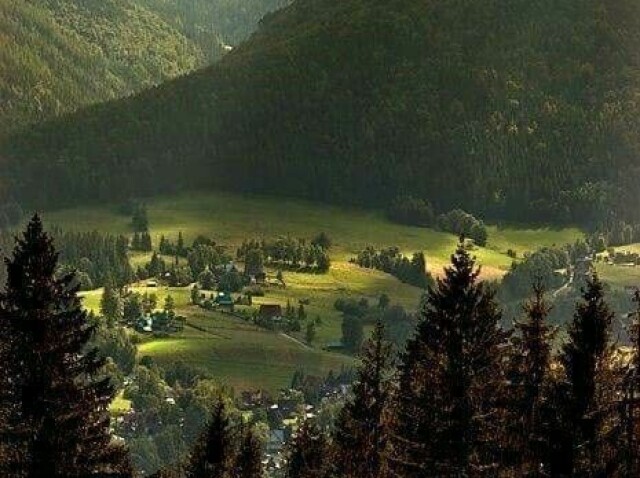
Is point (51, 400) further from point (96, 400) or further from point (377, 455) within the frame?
point (377, 455)

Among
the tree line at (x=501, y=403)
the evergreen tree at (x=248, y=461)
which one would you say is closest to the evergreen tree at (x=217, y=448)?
the evergreen tree at (x=248, y=461)

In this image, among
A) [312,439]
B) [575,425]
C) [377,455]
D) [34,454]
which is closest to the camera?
[34,454]

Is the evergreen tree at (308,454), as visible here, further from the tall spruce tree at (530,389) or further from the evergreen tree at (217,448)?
the tall spruce tree at (530,389)

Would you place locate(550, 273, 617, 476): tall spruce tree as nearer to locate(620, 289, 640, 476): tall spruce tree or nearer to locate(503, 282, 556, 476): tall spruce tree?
locate(620, 289, 640, 476): tall spruce tree

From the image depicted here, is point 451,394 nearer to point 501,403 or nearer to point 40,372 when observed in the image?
point 501,403

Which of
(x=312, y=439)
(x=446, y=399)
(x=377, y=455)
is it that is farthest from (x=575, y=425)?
(x=312, y=439)
